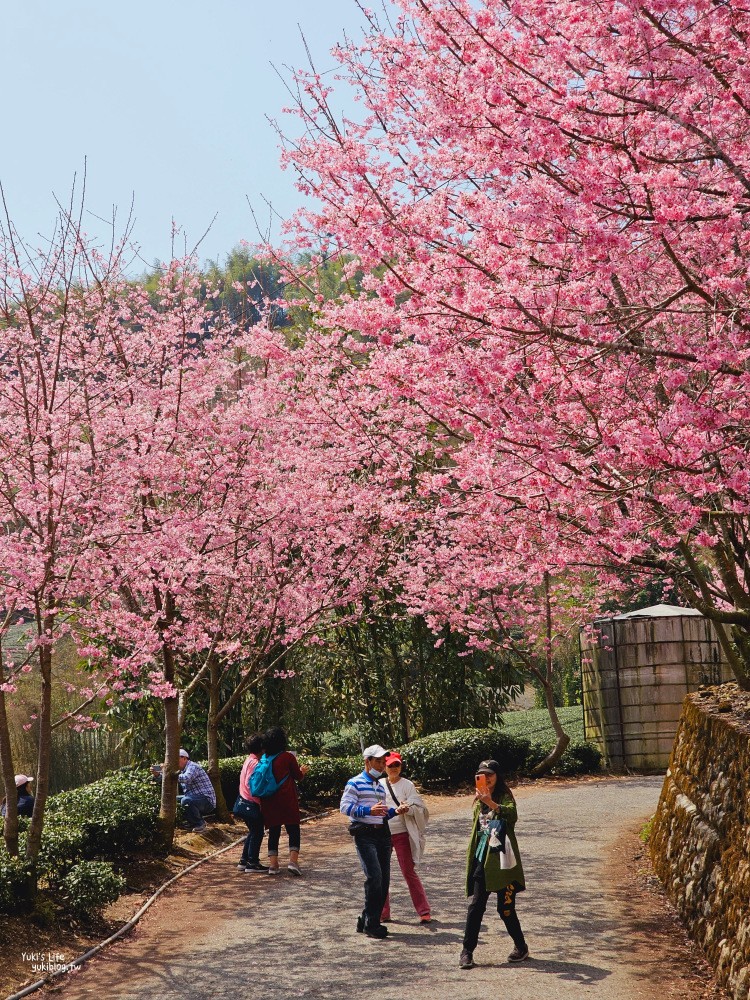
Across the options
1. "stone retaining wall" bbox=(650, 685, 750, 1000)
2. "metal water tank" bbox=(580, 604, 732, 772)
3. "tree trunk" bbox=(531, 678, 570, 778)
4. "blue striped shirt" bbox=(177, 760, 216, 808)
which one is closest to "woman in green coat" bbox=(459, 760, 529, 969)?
"stone retaining wall" bbox=(650, 685, 750, 1000)

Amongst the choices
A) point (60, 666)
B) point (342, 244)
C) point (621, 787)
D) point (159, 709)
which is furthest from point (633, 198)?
point (60, 666)

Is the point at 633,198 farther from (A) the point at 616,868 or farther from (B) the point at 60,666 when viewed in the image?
(B) the point at 60,666

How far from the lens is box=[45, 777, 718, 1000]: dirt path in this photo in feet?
23.1

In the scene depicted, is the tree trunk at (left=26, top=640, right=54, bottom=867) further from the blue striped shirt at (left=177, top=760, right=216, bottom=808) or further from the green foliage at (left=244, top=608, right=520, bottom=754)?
the green foliage at (left=244, top=608, right=520, bottom=754)

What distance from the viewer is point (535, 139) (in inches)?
233

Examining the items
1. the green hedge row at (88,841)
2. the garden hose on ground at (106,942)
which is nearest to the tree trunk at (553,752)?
the green hedge row at (88,841)

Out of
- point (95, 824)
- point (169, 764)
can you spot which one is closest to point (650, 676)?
point (169, 764)

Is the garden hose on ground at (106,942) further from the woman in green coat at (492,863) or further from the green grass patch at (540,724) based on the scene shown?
the green grass patch at (540,724)

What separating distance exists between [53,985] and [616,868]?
5967mm

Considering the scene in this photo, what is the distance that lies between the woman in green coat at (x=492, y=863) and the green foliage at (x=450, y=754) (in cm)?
1064

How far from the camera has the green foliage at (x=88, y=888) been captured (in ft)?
29.5

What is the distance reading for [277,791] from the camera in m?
11.2

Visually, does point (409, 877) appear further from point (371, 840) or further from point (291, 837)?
point (291, 837)

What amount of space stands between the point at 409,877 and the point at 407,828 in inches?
15.5
